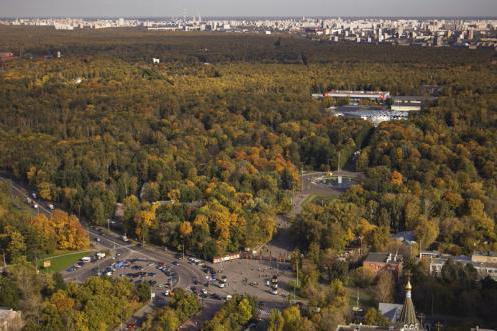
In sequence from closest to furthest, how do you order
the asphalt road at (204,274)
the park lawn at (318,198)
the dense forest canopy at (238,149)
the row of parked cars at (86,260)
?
the asphalt road at (204,274) < the row of parked cars at (86,260) < the dense forest canopy at (238,149) < the park lawn at (318,198)

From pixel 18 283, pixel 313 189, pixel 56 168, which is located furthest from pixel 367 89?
pixel 18 283

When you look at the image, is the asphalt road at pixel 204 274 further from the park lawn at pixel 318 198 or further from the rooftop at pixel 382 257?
the park lawn at pixel 318 198

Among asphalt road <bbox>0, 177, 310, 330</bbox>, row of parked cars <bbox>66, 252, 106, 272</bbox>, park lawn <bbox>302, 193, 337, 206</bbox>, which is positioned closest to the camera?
asphalt road <bbox>0, 177, 310, 330</bbox>

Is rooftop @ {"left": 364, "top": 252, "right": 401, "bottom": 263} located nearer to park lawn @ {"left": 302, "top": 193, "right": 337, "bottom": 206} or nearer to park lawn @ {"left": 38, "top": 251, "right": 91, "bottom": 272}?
park lawn @ {"left": 302, "top": 193, "right": 337, "bottom": 206}

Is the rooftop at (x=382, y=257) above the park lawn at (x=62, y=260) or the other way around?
above

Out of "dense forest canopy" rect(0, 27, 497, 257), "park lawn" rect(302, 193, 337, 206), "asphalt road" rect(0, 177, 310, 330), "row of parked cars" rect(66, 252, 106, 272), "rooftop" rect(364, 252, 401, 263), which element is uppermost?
"dense forest canopy" rect(0, 27, 497, 257)

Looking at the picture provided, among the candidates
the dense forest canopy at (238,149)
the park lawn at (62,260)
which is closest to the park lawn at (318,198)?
the dense forest canopy at (238,149)

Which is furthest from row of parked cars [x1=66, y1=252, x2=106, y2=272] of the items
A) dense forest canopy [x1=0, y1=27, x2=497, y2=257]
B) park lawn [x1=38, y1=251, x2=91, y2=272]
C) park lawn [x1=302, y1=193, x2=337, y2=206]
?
park lawn [x1=302, y1=193, x2=337, y2=206]
